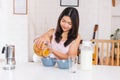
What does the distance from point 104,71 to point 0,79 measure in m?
0.72

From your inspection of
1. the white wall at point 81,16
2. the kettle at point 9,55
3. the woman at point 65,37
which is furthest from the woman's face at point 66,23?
the white wall at point 81,16

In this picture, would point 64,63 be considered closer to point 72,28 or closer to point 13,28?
point 72,28

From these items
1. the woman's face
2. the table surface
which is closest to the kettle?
the table surface

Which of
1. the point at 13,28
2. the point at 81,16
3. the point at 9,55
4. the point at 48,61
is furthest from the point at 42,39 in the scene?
the point at 81,16

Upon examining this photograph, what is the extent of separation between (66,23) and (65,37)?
5.6 inches

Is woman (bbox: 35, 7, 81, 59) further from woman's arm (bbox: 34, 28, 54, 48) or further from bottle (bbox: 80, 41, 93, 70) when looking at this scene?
bottle (bbox: 80, 41, 93, 70)

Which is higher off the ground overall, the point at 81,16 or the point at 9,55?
the point at 81,16

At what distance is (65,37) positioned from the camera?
6.20ft

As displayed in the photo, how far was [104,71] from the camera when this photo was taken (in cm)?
Answer: 161

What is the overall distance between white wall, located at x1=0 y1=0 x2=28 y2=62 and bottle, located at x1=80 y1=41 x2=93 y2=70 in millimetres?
1934

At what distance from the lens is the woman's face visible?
1.80 m

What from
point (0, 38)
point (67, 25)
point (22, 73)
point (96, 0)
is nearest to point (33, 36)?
point (0, 38)

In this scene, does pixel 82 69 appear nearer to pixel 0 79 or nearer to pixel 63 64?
pixel 63 64

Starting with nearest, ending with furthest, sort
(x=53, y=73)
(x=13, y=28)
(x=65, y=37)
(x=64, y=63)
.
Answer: (x=53, y=73), (x=64, y=63), (x=65, y=37), (x=13, y=28)
